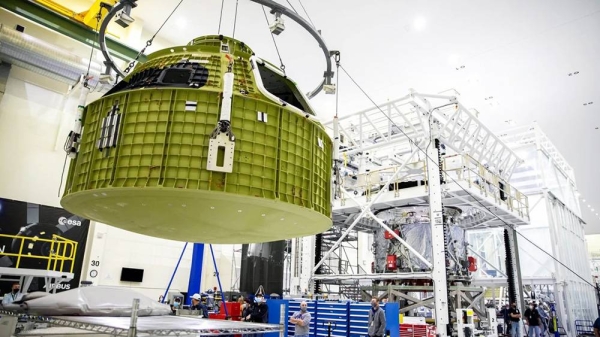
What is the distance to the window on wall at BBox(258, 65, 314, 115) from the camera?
18.1 ft

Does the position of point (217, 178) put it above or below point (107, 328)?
above

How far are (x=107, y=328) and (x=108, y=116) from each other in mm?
2020

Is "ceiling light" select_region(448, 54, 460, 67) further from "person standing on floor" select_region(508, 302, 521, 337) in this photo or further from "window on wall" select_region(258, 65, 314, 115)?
"window on wall" select_region(258, 65, 314, 115)

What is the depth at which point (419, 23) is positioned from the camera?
15.9 meters

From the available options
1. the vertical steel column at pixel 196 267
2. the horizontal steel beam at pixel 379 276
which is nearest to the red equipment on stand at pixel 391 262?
the horizontal steel beam at pixel 379 276

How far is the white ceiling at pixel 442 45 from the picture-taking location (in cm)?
1533

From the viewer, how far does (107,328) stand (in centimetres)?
350

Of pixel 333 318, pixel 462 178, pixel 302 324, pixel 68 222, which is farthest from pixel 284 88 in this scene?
pixel 68 222

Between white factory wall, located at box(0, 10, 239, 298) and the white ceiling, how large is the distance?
168 inches

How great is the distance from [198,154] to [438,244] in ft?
30.2

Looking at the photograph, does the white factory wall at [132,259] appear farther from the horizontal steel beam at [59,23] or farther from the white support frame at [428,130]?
the white support frame at [428,130]


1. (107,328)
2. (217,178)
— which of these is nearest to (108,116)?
(217,178)

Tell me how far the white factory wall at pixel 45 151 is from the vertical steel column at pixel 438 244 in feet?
37.9

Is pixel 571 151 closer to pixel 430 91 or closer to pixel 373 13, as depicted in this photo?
pixel 430 91
